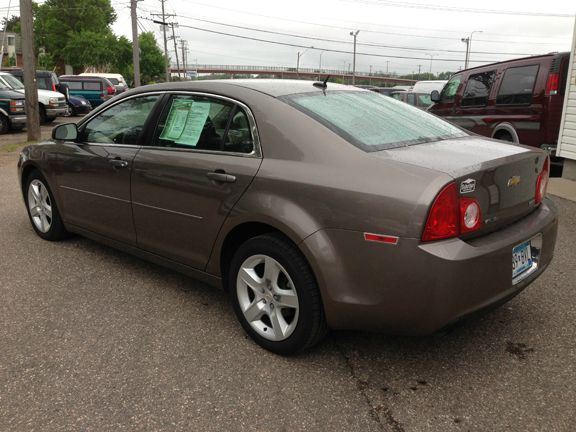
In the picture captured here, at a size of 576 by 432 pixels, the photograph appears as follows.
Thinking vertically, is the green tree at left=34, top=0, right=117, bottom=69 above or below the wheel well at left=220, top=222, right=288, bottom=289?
above

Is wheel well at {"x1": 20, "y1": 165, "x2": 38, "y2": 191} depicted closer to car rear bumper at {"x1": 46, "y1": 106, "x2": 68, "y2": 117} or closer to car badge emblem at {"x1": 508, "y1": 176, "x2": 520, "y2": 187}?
car badge emblem at {"x1": 508, "y1": 176, "x2": 520, "y2": 187}

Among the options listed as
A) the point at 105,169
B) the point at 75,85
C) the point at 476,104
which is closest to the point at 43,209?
the point at 105,169

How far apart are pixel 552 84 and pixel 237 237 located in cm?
686

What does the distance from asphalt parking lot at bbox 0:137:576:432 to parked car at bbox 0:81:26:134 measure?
45.3 ft

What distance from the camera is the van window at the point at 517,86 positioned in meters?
8.12

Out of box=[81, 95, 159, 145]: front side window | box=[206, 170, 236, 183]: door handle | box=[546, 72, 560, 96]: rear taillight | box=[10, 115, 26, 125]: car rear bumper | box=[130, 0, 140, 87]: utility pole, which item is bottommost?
box=[10, 115, 26, 125]: car rear bumper

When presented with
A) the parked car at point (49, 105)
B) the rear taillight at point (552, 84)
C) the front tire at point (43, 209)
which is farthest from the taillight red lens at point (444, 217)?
the parked car at point (49, 105)

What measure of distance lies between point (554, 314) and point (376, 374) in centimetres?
143

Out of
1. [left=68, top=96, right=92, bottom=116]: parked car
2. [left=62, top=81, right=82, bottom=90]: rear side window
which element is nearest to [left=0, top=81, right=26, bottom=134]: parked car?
[left=68, top=96, right=92, bottom=116]: parked car

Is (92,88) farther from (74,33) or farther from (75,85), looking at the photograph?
(74,33)

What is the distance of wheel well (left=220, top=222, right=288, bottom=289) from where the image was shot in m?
2.91

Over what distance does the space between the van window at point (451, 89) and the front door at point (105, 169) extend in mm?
7353

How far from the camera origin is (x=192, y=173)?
3.21 meters

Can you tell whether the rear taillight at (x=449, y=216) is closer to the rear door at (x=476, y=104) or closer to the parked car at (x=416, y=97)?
the rear door at (x=476, y=104)
